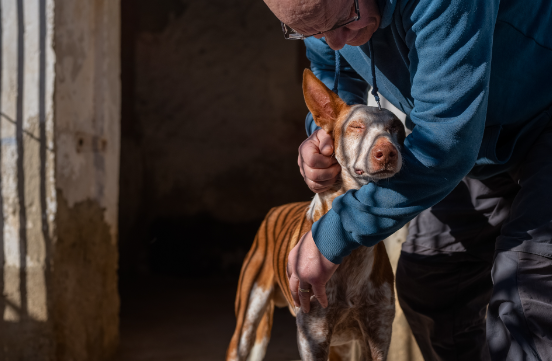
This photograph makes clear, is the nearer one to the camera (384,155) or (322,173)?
(384,155)

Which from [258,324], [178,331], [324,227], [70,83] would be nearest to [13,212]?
[70,83]

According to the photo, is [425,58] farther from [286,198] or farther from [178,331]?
[286,198]

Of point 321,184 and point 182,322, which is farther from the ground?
point 321,184

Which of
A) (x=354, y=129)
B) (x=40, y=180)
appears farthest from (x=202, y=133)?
(x=354, y=129)

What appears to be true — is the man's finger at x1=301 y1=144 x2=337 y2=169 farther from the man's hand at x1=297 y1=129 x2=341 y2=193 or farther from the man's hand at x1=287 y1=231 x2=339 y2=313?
the man's hand at x1=287 y1=231 x2=339 y2=313

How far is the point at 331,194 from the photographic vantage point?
1.69 m

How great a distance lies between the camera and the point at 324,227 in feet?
4.59

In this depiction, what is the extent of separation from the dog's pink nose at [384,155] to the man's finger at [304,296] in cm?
41

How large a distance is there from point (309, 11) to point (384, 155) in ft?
1.36

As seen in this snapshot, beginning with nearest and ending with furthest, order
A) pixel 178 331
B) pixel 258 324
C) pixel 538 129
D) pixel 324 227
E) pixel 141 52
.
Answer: pixel 324 227, pixel 538 129, pixel 258 324, pixel 178 331, pixel 141 52

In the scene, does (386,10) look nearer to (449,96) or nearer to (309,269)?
(449,96)

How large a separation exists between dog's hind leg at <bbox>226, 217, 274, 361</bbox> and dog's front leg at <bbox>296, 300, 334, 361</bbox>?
2.44ft

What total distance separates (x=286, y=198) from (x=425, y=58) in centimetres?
592

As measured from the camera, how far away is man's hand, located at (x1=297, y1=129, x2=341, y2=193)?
1.61m
